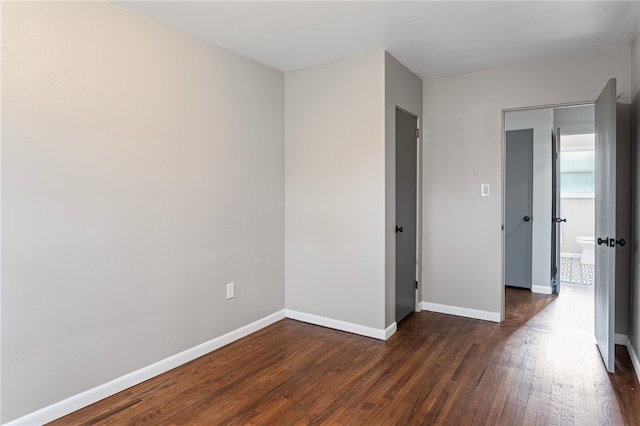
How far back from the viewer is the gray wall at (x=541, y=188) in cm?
476

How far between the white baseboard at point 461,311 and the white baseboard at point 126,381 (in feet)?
6.15

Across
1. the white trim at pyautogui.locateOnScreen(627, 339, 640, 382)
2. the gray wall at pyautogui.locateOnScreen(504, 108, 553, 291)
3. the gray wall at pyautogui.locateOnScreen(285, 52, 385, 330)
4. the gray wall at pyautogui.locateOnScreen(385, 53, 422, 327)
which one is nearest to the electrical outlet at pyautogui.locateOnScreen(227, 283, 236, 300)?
the gray wall at pyautogui.locateOnScreen(285, 52, 385, 330)

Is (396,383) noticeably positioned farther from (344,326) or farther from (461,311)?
(461,311)

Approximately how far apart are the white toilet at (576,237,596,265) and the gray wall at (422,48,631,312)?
160 inches

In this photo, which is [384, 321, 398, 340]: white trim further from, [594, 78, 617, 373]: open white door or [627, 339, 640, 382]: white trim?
[627, 339, 640, 382]: white trim

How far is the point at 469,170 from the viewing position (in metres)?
3.92

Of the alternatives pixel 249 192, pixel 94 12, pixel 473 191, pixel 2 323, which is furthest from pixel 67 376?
pixel 473 191

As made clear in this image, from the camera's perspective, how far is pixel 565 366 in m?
2.82

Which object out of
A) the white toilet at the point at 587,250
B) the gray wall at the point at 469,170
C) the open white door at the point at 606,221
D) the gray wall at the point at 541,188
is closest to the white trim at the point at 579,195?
the white toilet at the point at 587,250

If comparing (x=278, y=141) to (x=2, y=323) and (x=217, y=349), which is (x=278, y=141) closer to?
(x=217, y=349)

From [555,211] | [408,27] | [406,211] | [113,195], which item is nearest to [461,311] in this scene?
[406,211]

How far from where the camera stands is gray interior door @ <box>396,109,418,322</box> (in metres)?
3.65

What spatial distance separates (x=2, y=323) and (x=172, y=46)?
6.60 ft

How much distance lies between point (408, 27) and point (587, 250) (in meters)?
6.01
